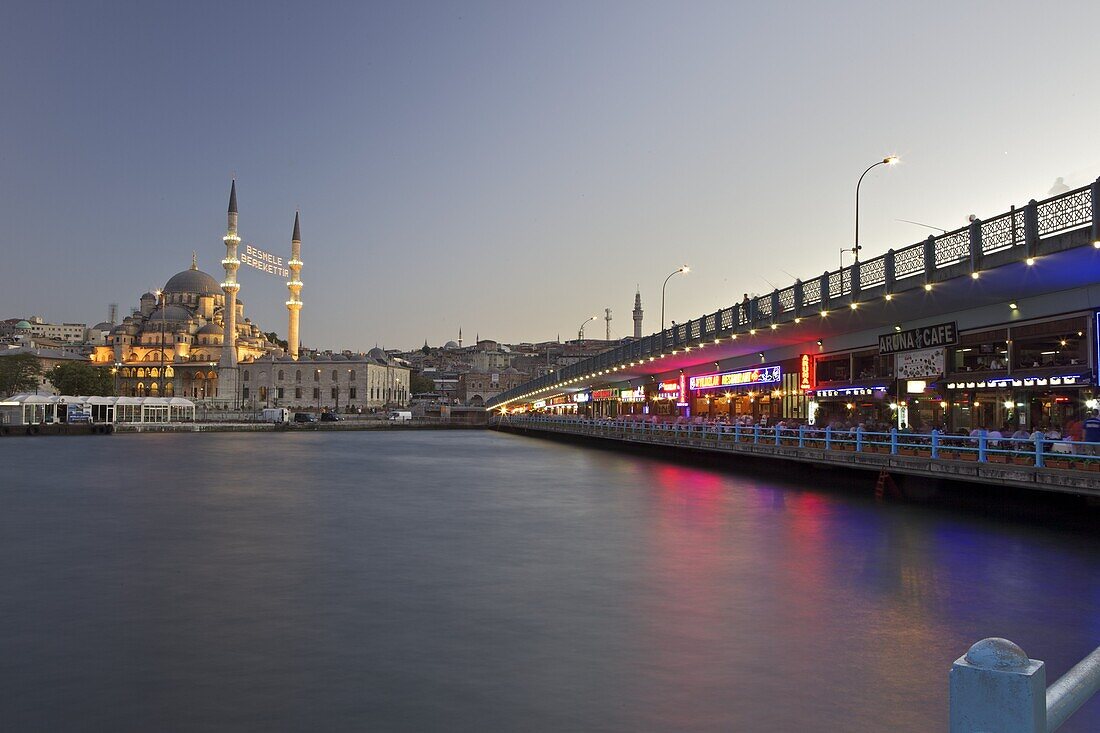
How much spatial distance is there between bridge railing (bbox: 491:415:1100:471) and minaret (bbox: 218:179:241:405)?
98.7m

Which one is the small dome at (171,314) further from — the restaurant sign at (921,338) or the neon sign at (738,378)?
the restaurant sign at (921,338)

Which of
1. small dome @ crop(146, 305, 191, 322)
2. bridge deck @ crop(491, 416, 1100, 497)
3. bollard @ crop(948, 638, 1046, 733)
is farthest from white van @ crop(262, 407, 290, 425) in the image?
bollard @ crop(948, 638, 1046, 733)

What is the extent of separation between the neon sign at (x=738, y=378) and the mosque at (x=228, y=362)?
335 ft

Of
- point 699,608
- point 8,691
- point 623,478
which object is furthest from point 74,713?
point 623,478

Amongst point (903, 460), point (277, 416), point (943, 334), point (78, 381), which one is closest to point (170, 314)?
point (78, 381)

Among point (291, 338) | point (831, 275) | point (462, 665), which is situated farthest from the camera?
point (291, 338)

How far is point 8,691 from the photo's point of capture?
8.98 metres

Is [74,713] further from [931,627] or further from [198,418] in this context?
[198,418]

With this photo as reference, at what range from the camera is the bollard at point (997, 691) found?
1977 mm

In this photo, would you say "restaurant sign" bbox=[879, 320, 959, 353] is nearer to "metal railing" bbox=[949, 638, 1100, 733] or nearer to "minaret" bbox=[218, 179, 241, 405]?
"metal railing" bbox=[949, 638, 1100, 733]

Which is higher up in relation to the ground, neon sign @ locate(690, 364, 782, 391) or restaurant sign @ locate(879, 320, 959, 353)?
restaurant sign @ locate(879, 320, 959, 353)

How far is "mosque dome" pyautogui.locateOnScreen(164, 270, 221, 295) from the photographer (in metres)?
164

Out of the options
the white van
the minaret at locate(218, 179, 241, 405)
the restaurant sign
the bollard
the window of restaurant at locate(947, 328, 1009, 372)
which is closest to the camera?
the bollard

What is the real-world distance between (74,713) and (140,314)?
179 meters
